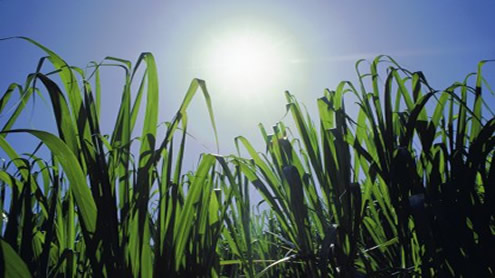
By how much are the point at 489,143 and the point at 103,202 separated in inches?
32.0

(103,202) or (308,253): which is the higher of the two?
(103,202)

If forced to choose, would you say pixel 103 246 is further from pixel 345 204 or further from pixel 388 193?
pixel 388 193

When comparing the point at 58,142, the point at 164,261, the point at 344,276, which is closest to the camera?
the point at 58,142

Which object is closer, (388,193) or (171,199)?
(171,199)

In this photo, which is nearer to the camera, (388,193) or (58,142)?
(58,142)

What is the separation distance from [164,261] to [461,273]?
574 millimetres

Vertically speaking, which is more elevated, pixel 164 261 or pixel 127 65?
pixel 127 65

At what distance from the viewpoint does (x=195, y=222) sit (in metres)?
0.89

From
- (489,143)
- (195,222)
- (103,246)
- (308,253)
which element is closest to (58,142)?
(103,246)

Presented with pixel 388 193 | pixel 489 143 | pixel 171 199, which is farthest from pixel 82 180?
pixel 489 143

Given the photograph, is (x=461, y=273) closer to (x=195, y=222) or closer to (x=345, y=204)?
(x=345, y=204)

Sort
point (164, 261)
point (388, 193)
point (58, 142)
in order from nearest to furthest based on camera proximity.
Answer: point (58, 142) < point (164, 261) < point (388, 193)

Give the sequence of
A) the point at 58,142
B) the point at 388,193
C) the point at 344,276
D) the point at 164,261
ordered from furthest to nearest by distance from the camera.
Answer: the point at 388,193 → the point at 344,276 → the point at 164,261 → the point at 58,142

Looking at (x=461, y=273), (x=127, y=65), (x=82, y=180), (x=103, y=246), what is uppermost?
(x=127, y=65)
